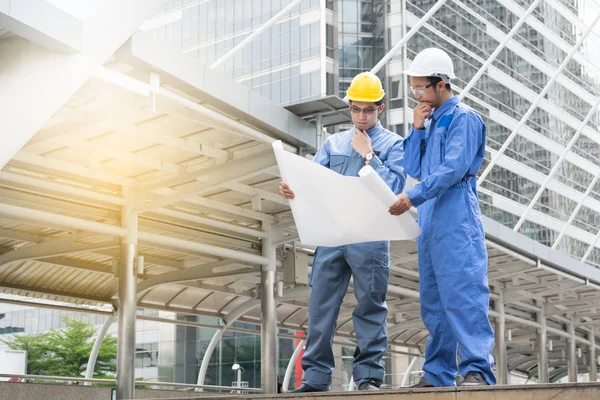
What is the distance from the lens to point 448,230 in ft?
15.2

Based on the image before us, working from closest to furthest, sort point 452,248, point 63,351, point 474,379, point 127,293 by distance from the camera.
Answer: point 474,379
point 452,248
point 127,293
point 63,351

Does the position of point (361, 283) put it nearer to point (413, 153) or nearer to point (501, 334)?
point (413, 153)

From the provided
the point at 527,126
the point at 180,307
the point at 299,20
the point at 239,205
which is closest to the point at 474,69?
the point at 527,126

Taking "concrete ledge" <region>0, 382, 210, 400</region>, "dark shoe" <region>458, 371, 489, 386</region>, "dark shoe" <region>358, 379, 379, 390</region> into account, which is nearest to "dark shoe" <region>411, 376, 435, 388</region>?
"dark shoe" <region>458, 371, 489, 386</region>

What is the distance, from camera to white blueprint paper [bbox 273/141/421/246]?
4738mm

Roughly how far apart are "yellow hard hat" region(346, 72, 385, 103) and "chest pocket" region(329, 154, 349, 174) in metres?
0.38

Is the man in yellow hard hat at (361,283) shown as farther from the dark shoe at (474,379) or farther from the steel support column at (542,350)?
the steel support column at (542,350)

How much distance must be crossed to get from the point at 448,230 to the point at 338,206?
61cm

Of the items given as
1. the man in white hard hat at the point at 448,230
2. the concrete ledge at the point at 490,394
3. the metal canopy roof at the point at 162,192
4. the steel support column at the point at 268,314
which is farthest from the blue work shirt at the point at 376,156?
the steel support column at the point at 268,314

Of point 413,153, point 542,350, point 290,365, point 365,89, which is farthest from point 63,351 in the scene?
point 413,153

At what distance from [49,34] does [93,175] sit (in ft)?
28.3

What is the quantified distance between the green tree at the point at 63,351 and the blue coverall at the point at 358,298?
5226 centimetres

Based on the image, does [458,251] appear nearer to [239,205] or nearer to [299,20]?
[239,205]

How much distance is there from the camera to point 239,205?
1518 cm
